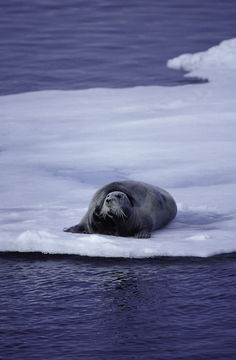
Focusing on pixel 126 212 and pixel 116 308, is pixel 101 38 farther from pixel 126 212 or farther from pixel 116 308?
pixel 116 308

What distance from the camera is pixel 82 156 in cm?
1030

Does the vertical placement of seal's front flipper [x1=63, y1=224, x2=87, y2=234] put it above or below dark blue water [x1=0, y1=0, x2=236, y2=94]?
below

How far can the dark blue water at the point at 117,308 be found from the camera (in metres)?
4.70

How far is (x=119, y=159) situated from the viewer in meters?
10.1

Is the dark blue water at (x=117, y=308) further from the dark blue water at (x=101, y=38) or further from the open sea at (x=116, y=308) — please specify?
the dark blue water at (x=101, y=38)

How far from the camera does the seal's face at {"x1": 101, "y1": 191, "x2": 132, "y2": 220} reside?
6.98m

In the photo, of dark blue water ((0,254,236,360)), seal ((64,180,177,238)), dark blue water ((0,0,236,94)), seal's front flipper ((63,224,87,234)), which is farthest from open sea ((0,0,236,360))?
dark blue water ((0,0,236,94))

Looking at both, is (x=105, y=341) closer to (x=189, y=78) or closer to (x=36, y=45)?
(x=189, y=78)

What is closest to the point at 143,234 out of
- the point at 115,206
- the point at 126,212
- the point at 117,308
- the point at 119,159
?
the point at 126,212

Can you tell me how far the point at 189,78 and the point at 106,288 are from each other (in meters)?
10.5

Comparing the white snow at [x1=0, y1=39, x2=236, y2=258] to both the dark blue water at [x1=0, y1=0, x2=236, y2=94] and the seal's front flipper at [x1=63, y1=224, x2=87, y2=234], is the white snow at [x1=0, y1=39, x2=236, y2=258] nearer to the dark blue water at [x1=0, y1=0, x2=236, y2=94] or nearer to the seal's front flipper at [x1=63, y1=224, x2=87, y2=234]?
the seal's front flipper at [x1=63, y1=224, x2=87, y2=234]

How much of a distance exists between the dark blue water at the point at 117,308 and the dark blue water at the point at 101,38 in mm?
9388

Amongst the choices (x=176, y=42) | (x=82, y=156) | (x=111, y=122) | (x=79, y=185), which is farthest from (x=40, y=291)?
(x=176, y=42)

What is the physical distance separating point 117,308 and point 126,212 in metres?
1.85
